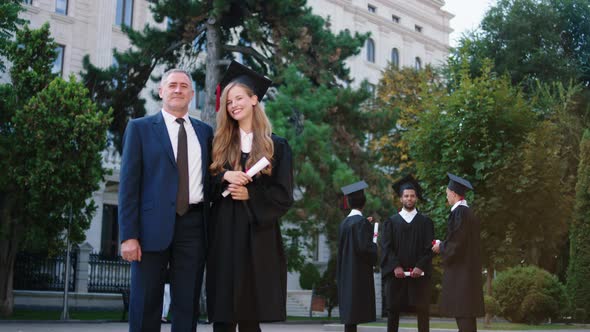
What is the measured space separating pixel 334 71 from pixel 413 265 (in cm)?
1231

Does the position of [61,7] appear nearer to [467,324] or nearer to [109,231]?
[109,231]

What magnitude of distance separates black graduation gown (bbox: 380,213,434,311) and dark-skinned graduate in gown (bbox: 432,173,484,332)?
108cm

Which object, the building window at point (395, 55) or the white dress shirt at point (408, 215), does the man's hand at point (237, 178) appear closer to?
the white dress shirt at point (408, 215)

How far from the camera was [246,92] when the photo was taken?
534 centimetres

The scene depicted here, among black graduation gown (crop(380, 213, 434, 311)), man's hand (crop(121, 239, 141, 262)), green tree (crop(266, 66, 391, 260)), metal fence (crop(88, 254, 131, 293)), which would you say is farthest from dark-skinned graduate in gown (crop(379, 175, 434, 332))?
metal fence (crop(88, 254, 131, 293))

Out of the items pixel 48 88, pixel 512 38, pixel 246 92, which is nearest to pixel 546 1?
pixel 512 38

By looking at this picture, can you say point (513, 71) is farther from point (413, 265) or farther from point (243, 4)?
point (413, 265)

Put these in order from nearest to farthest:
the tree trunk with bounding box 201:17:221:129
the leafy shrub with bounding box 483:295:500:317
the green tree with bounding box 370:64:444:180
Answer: the leafy shrub with bounding box 483:295:500:317
the tree trunk with bounding box 201:17:221:129
the green tree with bounding box 370:64:444:180

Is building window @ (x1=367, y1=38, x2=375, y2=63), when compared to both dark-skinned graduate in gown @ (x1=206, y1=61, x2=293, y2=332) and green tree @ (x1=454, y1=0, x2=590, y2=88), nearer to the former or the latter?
green tree @ (x1=454, y1=0, x2=590, y2=88)

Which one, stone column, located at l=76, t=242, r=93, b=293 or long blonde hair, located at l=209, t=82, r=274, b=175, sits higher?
long blonde hair, located at l=209, t=82, r=274, b=175

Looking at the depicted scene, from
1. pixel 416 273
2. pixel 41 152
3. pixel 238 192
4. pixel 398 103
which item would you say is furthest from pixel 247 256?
pixel 398 103

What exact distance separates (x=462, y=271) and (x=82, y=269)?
18.8 metres

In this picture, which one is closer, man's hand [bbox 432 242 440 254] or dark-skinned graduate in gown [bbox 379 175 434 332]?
man's hand [bbox 432 242 440 254]

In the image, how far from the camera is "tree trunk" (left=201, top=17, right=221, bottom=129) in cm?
2264
